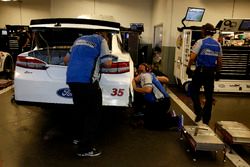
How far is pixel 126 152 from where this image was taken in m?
3.38

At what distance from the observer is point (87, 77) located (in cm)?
301

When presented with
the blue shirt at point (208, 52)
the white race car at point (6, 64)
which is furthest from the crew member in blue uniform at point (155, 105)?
the white race car at point (6, 64)

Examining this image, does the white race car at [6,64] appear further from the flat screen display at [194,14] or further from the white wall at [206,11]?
the flat screen display at [194,14]

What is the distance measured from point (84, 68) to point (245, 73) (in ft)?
18.6

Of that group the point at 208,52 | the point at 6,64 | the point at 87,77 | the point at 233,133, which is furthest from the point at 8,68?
the point at 233,133

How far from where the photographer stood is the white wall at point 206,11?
812 cm

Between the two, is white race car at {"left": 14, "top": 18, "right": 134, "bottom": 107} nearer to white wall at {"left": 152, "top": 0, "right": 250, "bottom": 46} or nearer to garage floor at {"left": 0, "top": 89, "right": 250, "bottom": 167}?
garage floor at {"left": 0, "top": 89, "right": 250, "bottom": 167}

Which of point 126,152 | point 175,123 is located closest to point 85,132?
point 126,152

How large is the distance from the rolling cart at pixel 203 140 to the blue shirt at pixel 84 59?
1.43m

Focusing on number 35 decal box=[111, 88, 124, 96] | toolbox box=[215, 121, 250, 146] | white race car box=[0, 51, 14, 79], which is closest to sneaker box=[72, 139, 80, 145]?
number 35 decal box=[111, 88, 124, 96]

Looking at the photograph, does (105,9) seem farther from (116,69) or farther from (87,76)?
(87,76)

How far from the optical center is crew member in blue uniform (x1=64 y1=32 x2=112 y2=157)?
9.92 ft

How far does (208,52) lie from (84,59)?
2.26m

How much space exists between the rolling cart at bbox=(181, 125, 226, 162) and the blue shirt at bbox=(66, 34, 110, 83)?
1426mm
